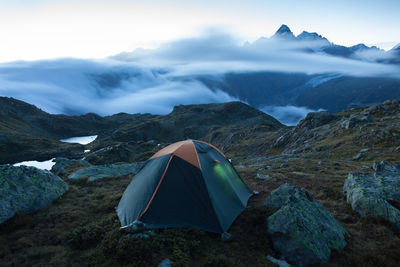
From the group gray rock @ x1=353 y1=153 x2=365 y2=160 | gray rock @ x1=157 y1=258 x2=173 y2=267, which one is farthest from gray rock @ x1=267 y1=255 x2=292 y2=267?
gray rock @ x1=353 y1=153 x2=365 y2=160

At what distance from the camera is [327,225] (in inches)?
357

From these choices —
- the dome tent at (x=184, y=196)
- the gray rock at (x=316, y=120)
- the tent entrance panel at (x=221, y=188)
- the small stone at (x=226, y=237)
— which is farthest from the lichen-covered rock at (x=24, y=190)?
the gray rock at (x=316, y=120)

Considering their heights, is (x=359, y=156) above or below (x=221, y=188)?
below

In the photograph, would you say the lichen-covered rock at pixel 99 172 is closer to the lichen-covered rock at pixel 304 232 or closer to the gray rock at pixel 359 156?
the lichen-covered rock at pixel 304 232

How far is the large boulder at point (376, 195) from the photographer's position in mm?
10523

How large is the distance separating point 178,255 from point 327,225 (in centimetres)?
610

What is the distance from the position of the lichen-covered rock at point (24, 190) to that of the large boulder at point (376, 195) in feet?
55.1

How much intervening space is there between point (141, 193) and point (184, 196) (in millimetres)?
2162

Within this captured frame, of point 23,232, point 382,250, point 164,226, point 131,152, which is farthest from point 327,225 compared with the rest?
point 131,152

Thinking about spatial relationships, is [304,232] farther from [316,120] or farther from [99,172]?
[316,120]

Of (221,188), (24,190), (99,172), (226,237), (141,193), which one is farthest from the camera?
(99,172)

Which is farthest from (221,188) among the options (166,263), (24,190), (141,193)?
(24,190)

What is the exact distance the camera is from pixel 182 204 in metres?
9.91

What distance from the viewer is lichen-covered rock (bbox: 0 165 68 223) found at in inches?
414
